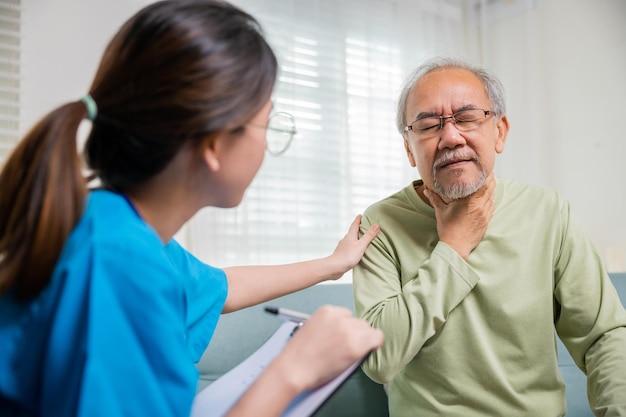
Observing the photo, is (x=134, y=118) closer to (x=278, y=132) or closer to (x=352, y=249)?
(x=278, y=132)

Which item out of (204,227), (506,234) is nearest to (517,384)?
(506,234)

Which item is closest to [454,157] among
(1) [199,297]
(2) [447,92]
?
(2) [447,92]

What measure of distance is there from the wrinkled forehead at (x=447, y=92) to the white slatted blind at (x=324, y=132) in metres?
1.13

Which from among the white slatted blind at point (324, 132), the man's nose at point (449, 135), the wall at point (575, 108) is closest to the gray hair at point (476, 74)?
the man's nose at point (449, 135)

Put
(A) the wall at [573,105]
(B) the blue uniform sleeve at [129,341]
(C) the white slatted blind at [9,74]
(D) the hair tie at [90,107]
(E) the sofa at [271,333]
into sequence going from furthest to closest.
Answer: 1. (A) the wall at [573,105]
2. (C) the white slatted blind at [9,74]
3. (E) the sofa at [271,333]
4. (D) the hair tie at [90,107]
5. (B) the blue uniform sleeve at [129,341]

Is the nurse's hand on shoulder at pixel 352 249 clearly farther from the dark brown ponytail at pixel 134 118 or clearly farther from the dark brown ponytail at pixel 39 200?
the dark brown ponytail at pixel 39 200

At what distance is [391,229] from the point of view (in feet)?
4.52

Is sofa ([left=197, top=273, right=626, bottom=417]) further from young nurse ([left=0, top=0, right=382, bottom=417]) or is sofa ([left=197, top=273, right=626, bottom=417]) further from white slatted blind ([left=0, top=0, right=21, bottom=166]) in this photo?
white slatted blind ([left=0, top=0, right=21, bottom=166])

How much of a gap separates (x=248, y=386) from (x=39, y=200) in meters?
0.44

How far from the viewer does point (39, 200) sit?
68cm

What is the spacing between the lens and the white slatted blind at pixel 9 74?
204cm

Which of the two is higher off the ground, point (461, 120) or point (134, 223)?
point (461, 120)

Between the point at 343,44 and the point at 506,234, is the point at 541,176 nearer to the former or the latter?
the point at 343,44

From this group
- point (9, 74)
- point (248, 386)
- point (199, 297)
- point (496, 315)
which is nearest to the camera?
point (248, 386)
